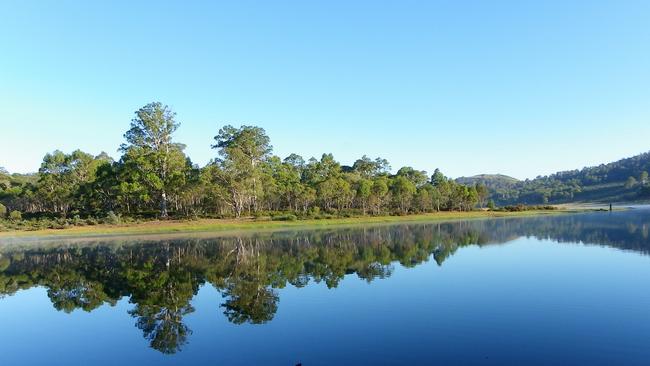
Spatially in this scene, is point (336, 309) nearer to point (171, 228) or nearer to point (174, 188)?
point (171, 228)

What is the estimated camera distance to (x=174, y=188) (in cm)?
8738

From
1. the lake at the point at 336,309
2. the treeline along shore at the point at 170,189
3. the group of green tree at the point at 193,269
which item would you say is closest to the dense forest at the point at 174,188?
the treeline along shore at the point at 170,189

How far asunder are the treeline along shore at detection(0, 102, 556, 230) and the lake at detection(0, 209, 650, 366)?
1886 inches

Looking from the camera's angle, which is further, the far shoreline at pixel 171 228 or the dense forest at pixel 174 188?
the dense forest at pixel 174 188

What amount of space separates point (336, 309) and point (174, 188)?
240ft

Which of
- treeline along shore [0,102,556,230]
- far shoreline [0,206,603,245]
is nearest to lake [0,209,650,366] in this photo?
far shoreline [0,206,603,245]

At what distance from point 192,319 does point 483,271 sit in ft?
62.3

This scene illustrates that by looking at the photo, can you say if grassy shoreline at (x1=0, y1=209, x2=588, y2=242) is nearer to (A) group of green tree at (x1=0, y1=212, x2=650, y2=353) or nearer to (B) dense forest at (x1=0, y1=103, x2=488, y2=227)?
(B) dense forest at (x1=0, y1=103, x2=488, y2=227)

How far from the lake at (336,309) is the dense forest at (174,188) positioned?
1893 inches

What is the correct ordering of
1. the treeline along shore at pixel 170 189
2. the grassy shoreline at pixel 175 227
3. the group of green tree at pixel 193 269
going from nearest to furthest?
the group of green tree at pixel 193 269 → the grassy shoreline at pixel 175 227 → the treeline along shore at pixel 170 189

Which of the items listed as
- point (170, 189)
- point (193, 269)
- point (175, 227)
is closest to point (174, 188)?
point (170, 189)

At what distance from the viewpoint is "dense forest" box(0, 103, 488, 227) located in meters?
87.2

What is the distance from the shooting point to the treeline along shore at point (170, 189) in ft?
285

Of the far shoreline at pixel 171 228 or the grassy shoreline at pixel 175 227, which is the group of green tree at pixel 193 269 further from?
the grassy shoreline at pixel 175 227
